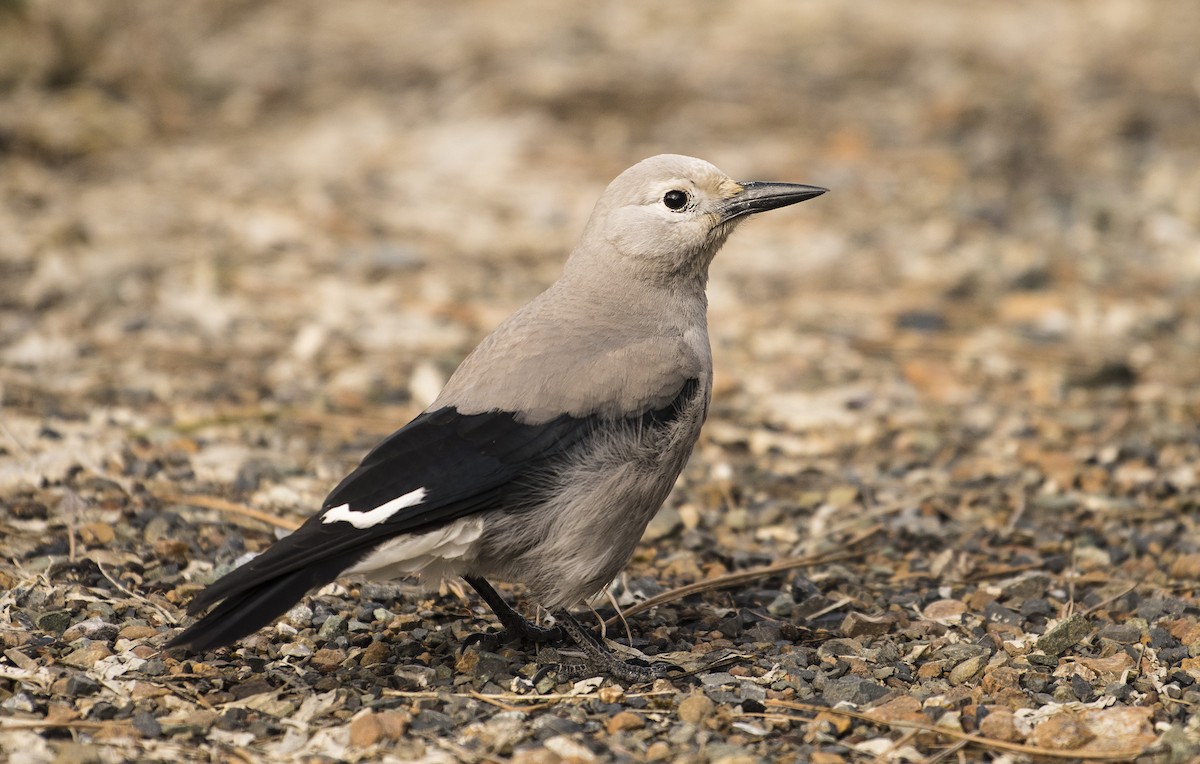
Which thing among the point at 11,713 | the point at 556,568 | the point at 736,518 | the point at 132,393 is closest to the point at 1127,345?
the point at 736,518

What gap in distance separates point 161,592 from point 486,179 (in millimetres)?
5059

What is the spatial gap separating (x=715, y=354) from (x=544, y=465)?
10.4ft

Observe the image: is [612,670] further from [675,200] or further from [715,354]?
[715,354]

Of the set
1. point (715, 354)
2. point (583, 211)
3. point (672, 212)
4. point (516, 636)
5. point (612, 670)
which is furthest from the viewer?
point (583, 211)

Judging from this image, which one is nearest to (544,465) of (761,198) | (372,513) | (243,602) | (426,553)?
(426,553)

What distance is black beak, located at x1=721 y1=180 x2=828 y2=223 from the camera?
473 centimetres

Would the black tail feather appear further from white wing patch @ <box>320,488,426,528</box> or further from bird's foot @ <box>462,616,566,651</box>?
bird's foot @ <box>462,616,566,651</box>

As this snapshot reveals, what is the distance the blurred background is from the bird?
1.40m

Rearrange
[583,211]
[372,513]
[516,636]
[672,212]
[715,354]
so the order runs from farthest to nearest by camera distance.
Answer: [583,211] < [715,354] < [672,212] < [516,636] < [372,513]

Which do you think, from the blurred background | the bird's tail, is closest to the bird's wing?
the bird's tail

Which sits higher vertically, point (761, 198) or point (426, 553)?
point (761, 198)

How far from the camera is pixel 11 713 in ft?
11.7

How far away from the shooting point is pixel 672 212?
15.5 ft

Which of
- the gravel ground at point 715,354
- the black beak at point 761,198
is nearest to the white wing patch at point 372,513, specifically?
the gravel ground at point 715,354
